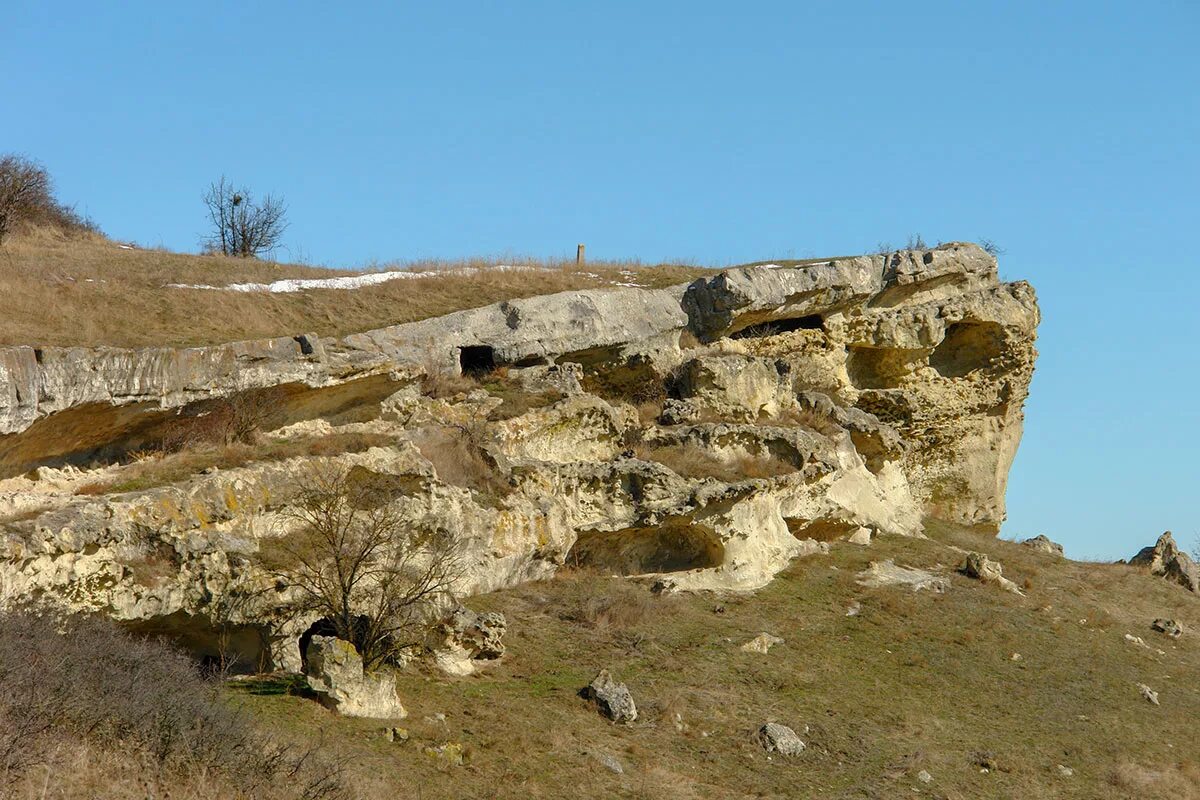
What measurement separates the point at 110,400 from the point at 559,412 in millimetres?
8146

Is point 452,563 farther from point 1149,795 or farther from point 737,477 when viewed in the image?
point 1149,795

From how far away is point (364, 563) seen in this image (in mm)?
18500

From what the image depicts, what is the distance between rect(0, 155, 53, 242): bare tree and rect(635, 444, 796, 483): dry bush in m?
17.4

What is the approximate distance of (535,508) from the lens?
901 inches

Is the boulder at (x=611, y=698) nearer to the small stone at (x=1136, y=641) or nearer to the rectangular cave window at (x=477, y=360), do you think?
the rectangular cave window at (x=477, y=360)

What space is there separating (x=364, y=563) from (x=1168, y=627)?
625 inches

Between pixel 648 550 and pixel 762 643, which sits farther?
pixel 648 550

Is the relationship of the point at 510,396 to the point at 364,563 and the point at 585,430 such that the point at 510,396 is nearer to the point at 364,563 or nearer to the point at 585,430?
the point at 585,430

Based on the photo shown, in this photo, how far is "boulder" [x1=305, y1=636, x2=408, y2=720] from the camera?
1620 cm

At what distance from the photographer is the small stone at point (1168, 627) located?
2627 centimetres

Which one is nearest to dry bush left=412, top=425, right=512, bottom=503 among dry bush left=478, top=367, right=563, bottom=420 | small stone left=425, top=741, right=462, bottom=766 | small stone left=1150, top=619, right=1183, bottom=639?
dry bush left=478, top=367, right=563, bottom=420

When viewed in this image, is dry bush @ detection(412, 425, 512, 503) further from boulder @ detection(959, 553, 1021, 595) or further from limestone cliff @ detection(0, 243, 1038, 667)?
boulder @ detection(959, 553, 1021, 595)

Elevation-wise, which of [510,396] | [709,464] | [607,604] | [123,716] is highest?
[510,396]

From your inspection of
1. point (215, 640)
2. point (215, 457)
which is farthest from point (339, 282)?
point (215, 640)
